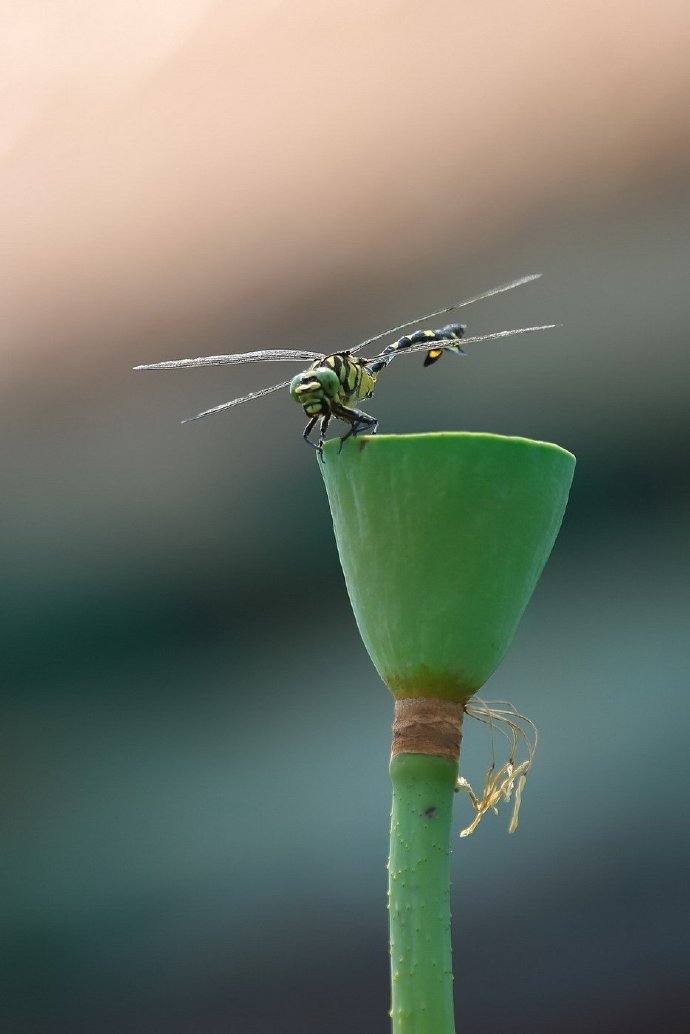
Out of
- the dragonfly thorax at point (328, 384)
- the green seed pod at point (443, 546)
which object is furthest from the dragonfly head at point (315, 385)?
the green seed pod at point (443, 546)

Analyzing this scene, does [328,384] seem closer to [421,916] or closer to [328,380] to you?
[328,380]

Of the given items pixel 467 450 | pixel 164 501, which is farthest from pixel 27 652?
pixel 467 450

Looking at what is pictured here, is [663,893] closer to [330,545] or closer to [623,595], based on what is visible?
[623,595]

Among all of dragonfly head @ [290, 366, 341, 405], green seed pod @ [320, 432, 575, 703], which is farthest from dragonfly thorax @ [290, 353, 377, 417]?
green seed pod @ [320, 432, 575, 703]

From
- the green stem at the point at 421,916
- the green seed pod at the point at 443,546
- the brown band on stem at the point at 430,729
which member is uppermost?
the green seed pod at the point at 443,546

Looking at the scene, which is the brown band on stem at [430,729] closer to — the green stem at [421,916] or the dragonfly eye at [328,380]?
the green stem at [421,916]

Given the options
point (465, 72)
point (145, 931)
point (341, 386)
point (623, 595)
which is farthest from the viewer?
point (145, 931)
